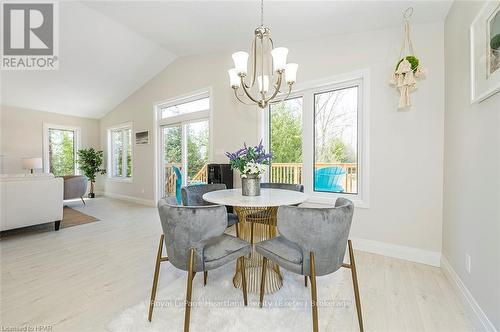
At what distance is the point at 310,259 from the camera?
128 centimetres

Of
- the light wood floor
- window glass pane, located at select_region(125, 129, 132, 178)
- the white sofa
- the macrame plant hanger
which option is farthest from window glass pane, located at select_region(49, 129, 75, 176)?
the macrame plant hanger

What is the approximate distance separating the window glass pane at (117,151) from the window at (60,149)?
1.02m

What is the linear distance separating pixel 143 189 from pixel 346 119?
16.3ft

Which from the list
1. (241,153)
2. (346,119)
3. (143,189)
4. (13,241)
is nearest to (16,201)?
(13,241)

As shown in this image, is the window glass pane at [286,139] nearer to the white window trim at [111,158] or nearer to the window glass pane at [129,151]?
the white window trim at [111,158]

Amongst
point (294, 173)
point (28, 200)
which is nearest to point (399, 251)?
point (294, 173)

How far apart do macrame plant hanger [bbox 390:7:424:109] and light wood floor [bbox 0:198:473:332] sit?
175 centimetres

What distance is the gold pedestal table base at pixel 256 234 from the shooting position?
1.92m

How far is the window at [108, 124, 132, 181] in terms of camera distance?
639 centimetres

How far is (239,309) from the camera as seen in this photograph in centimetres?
161

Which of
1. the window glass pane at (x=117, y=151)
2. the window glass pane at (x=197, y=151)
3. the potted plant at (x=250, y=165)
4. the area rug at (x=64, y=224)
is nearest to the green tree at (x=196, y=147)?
the window glass pane at (x=197, y=151)

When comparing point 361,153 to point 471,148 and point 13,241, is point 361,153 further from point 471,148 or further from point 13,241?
point 13,241

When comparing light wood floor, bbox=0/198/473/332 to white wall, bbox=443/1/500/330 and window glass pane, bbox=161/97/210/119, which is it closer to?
white wall, bbox=443/1/500/330

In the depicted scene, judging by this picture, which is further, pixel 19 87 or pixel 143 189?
pixel 143 189
